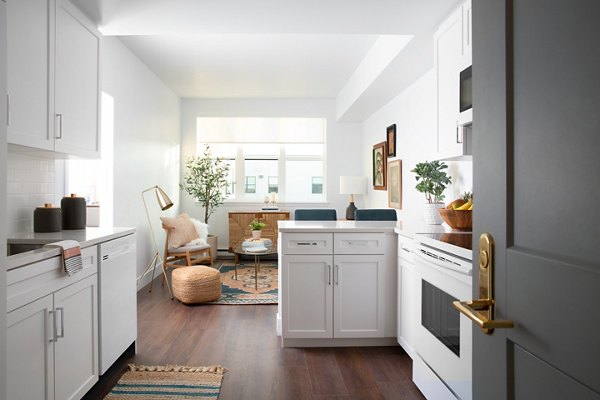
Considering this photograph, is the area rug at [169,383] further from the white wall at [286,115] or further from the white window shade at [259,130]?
the white window shade at [259,130]

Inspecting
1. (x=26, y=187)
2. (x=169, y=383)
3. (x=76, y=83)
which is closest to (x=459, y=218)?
(x=169, y=383)

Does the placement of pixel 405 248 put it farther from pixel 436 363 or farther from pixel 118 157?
pixel 118 157

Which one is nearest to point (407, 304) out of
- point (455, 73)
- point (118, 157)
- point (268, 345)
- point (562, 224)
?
point (268, 345)

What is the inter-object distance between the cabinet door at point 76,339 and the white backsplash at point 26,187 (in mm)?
609

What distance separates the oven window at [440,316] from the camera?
182cm

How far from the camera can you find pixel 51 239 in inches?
82.9

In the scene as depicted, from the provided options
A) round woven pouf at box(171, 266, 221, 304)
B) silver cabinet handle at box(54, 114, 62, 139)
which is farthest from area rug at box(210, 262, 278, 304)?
silver cabinet handle at box(54, 114, 62, 139)

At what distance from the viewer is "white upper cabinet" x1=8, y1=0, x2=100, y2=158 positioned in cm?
196

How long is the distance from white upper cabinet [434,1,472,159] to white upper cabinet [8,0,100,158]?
2.32 metres

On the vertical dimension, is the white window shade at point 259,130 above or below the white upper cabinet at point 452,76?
above

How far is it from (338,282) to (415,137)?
89.0 inches

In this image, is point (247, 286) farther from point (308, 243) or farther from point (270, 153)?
point (270, 153)

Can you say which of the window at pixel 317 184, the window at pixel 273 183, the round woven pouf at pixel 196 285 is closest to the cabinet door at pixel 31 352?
the round woven pouf at pixel 196 285

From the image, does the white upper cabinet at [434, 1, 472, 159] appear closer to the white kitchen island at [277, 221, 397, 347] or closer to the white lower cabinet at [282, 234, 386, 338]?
the white kitchen island at [277, 221, 397, 347]
